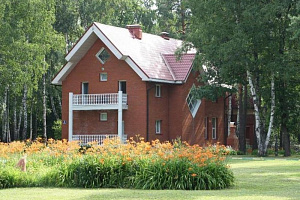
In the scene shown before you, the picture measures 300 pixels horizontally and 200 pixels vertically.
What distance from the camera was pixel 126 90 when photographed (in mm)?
44094

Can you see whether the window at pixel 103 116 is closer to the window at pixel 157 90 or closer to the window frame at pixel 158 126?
the window frame at pixel 158 126

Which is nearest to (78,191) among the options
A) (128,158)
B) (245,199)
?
(128,158)

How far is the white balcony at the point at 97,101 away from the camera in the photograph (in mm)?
43469

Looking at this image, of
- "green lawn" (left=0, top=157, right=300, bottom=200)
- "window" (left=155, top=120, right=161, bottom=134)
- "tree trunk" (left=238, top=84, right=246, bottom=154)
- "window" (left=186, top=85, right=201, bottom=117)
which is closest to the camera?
"green lawn" (left=0, top=157, right=300, bottom=200)

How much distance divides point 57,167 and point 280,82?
82.9ft

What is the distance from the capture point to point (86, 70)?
45781 mm

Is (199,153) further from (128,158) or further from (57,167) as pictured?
(57,167)

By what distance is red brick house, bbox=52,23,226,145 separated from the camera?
43.5 meters

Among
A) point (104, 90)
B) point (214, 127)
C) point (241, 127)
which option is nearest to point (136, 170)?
point (104, 90)

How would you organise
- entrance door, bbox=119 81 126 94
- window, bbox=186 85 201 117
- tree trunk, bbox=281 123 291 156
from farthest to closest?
1. window, bbox=186 85 201 117
2. entrance door, bbox=119 81 126 94
3. tree trunk, bbox=281 123 291 156

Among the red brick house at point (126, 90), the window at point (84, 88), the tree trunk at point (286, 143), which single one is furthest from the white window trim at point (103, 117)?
the tree trunk at point (286, 143)

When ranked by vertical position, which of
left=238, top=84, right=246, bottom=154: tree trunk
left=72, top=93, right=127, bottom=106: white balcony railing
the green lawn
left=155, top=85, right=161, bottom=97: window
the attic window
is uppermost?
the attic window

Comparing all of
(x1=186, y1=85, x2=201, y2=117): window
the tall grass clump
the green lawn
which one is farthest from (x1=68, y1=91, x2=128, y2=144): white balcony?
the green lawn

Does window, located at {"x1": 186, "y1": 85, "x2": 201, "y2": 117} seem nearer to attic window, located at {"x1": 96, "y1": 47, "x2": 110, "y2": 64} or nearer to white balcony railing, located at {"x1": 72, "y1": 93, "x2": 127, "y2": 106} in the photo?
white balcony railing, located at {"x1": 72, "y1": 93, "x2": 127, "y2": 106}
